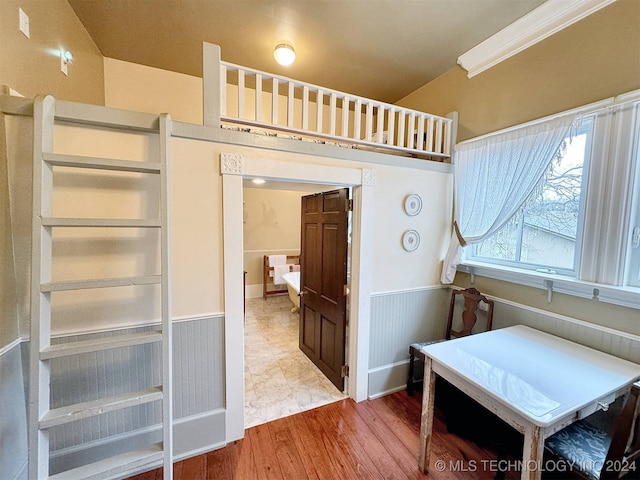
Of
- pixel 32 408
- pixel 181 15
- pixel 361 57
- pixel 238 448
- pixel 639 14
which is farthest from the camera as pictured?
pixel 361 57

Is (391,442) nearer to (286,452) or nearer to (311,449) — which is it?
(311,449)

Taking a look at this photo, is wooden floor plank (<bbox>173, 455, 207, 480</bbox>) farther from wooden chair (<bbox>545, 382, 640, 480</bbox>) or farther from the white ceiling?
the white ceiling

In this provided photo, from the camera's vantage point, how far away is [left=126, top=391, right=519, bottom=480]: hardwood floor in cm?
163

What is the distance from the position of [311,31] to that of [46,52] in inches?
71.8

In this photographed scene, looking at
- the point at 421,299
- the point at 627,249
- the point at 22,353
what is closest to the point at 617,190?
the point at 627,249

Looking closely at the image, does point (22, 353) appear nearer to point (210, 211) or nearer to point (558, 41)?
point (210, 211)

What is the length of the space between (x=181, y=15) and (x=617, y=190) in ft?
10.8

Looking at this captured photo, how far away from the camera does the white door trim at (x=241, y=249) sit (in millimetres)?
1742

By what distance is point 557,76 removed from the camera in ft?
6.02

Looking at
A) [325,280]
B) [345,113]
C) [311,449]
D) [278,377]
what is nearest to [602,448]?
[311,449]

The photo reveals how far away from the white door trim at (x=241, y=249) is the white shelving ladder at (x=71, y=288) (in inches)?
16.0

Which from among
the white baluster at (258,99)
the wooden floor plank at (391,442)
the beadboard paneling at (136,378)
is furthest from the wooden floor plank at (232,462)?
the white baluster at (258,99)

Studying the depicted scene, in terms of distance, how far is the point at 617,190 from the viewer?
1583mm

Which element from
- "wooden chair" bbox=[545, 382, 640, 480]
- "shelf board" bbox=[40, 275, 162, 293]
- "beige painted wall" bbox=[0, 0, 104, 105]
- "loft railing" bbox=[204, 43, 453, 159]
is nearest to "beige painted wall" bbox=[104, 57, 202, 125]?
"beige painted wall" bbox=[0, 0, 104, 105]
